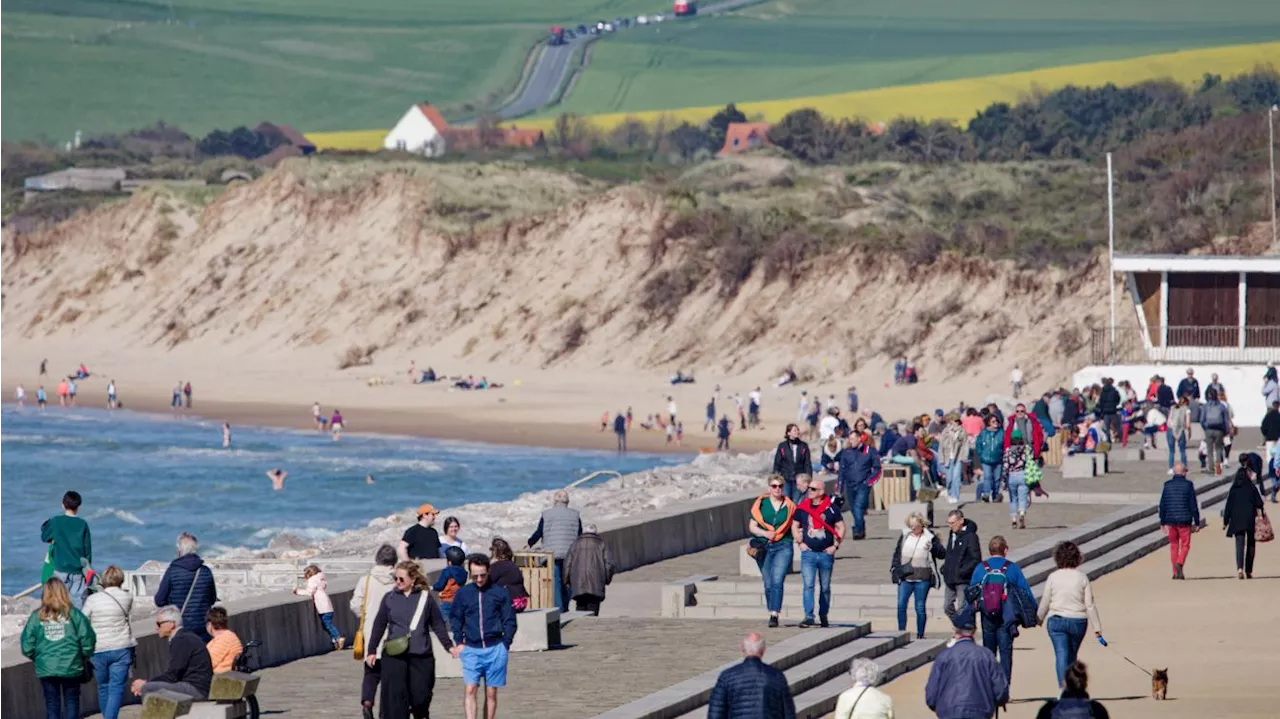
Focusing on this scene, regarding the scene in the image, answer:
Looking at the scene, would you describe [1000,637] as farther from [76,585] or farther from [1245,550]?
[1245,550]

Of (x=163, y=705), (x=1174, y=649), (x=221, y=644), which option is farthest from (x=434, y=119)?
(x=163, y=705)

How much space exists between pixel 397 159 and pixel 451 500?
61270mm

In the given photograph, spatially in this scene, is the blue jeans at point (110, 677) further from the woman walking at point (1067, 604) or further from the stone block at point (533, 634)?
the woman walking at point (1067, 604)

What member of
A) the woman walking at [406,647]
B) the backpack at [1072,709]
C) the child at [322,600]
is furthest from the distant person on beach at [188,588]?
the backpack at [1072,709]

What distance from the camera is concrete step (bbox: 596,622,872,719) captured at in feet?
48.2

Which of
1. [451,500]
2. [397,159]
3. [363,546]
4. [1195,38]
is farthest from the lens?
[1195,38]

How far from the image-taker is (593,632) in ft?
61.8

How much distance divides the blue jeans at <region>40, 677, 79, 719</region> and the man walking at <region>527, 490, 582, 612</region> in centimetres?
659

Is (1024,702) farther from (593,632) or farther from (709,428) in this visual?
(709,428)

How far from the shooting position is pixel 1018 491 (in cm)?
2586

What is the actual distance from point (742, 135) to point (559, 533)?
→ 12000 centimetres

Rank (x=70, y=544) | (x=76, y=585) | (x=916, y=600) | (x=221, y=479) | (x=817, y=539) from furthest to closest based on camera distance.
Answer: (x=221, y=479) → (x=916, y=600) → (x=817, y=539) → (x=76, y=585) → (x=70, y=544)

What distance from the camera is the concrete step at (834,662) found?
1608 cm

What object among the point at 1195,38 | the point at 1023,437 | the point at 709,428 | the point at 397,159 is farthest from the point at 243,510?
the point at 1195,38
